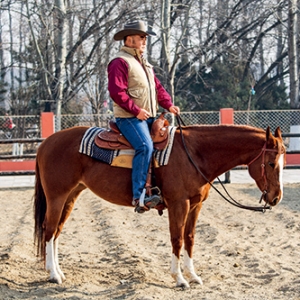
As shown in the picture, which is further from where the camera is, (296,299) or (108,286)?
(108,286)

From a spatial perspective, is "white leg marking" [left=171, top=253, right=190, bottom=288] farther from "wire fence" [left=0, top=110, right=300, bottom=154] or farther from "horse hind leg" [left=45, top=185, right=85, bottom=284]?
"wire fence" [left=0, top=110, right=300, bottom=154]

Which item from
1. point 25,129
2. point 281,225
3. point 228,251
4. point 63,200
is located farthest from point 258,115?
point 63,200

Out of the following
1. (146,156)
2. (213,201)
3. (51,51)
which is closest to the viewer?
(146,156)

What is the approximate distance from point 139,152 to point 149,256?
1754 mm

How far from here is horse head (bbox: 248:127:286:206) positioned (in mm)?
4910

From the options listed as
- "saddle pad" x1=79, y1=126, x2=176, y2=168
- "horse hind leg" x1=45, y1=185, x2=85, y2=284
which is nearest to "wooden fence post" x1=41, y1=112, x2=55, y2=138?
"horse hind leg" x1=45, y1=185, x2=85, y2=284

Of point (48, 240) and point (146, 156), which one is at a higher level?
point (146, 156)

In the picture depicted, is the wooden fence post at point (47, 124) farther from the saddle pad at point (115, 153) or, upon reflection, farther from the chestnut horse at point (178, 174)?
the saddle pad at point (115, 153)

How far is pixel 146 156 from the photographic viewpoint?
16.7 ft

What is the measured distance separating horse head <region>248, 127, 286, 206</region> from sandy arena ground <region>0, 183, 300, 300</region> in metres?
0.88

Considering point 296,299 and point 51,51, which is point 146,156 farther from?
point 51,51

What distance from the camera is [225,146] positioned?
17.1 ft

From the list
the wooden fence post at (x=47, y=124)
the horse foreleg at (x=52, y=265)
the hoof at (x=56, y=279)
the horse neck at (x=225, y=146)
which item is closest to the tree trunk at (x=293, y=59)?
the wooden fence post at (x=47, y=124)

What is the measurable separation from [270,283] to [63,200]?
230 cm
